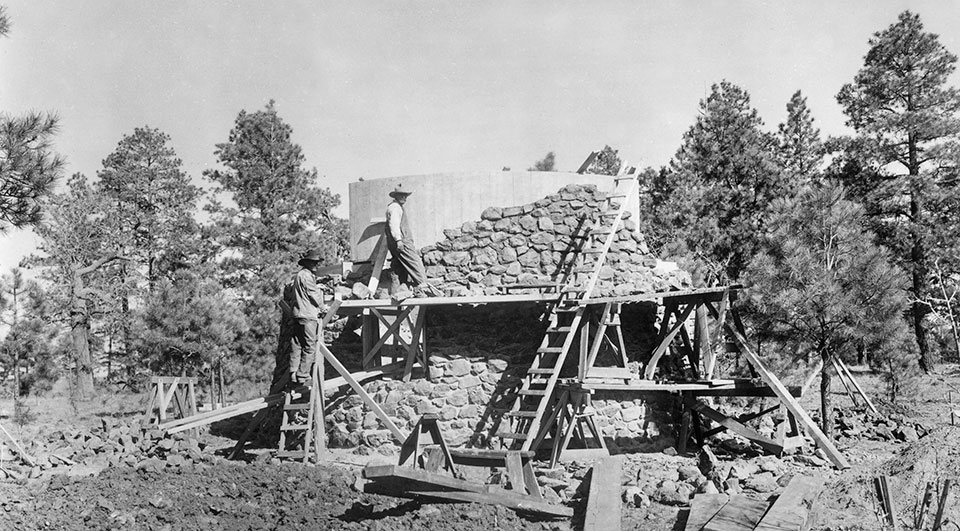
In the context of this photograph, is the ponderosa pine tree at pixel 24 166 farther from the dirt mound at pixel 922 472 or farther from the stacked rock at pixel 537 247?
the dirt mound at pixel 922 472

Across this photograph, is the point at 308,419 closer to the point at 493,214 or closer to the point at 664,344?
the point at 493,214

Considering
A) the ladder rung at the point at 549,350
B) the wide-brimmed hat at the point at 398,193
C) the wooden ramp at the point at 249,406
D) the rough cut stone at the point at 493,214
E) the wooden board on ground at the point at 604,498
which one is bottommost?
the wooden board on ground at the point at 604,498

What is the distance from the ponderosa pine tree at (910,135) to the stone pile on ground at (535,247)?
14500 millimetres

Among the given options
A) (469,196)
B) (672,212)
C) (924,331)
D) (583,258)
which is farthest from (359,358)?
(924,331)

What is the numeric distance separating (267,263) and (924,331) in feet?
72.0

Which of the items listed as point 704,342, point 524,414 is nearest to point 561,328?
point 524,414

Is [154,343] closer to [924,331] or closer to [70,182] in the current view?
[70,182]

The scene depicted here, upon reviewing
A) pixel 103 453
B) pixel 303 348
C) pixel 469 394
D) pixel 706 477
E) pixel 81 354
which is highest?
pixel 303 348

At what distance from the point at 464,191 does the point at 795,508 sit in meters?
6.88

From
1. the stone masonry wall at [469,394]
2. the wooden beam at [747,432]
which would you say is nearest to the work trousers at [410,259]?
the stone masonry wall at [469,394]

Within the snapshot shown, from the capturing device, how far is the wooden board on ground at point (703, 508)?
673 centimetres

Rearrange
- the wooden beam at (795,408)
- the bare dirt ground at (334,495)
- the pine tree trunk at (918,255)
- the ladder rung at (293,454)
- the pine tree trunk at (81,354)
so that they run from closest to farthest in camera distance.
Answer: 1. the bare dirt ground at (334,495)
2. the wooden beam at (795,408)
3. the ladder rung at (293,454)
4. the pine tree trunk at (918,255)
5. the pine tree trunk at (81,354)

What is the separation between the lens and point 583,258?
1138 cm

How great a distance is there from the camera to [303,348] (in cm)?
1076
